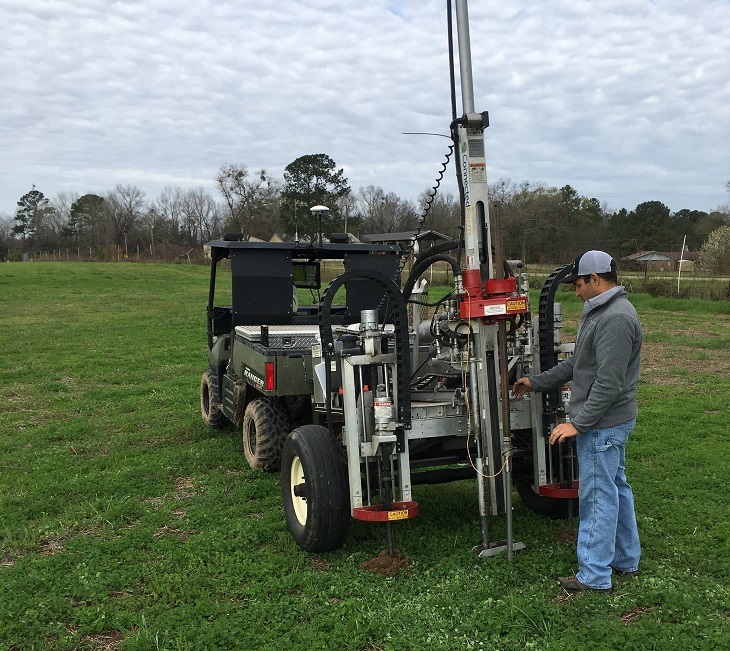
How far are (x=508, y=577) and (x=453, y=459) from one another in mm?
897

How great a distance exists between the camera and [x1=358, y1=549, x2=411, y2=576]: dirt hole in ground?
4.48 m

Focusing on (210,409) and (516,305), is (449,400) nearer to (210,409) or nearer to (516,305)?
(516,305)

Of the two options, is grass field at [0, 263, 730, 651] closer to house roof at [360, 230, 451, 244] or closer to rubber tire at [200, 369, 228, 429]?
rubber tire at [200, 369, 228, 429]

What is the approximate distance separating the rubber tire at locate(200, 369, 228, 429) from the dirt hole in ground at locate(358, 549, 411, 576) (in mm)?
3945

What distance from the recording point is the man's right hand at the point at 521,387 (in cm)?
462

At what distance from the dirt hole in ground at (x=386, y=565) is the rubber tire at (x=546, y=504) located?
118 cm

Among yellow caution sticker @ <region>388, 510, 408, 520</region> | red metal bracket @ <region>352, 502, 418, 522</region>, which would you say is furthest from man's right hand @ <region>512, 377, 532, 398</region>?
yellow caution sticker @ <region>388, 510, 408, 520</region>

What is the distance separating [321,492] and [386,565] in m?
0.60

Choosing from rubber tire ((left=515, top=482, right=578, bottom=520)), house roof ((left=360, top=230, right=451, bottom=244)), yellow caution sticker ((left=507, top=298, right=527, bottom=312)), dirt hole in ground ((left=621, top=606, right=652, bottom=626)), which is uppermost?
house roof ((left=360, top=230, right=451, bottom=244))

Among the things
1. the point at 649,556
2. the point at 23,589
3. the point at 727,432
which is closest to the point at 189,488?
the point at 23,589

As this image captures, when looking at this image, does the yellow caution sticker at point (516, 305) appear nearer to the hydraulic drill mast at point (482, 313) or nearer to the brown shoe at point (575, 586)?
the hydraulic drill mast at point (482, 313)

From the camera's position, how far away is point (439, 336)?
5012 mm

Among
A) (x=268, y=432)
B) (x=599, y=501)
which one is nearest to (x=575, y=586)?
(x=599, y=501)

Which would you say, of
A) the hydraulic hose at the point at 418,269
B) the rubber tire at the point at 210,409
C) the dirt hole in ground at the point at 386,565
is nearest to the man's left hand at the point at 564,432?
the dirt hole in ground at the point at 386,565
